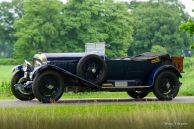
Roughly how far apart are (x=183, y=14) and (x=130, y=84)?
92.3 m

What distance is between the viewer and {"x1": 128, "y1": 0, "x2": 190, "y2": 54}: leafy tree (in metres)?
90.8

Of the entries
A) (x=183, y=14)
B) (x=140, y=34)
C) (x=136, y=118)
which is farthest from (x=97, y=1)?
(x=136, y=118)

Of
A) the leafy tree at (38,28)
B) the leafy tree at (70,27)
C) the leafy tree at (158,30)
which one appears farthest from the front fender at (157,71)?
the leafy tree at (158,30)

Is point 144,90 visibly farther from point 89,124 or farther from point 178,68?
point 89,124

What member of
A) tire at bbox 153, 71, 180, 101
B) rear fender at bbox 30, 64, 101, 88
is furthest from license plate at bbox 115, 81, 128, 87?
tire at bbox 153, 71, 180, 101

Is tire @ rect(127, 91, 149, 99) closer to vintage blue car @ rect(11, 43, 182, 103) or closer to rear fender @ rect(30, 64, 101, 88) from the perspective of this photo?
vintage blue car @ rect(11, 43, 182, 103)

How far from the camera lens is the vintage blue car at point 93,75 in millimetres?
15250

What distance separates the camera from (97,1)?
294 ft

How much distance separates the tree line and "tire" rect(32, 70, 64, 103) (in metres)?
63.1

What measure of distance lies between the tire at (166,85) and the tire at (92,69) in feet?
5.53

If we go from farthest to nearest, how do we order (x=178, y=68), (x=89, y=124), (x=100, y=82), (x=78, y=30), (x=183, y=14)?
(x=183, y=14), (x=78, y=30), (x=178, y=68), (x=100, y=82), (x=89, y=124)

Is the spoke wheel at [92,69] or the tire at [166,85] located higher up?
the spoke wheel at [92,69]

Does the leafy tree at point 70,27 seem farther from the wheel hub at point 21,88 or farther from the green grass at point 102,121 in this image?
the green grass at point 102,121

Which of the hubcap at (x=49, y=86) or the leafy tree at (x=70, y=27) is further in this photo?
the leafy tree at (x=70, y=27)
